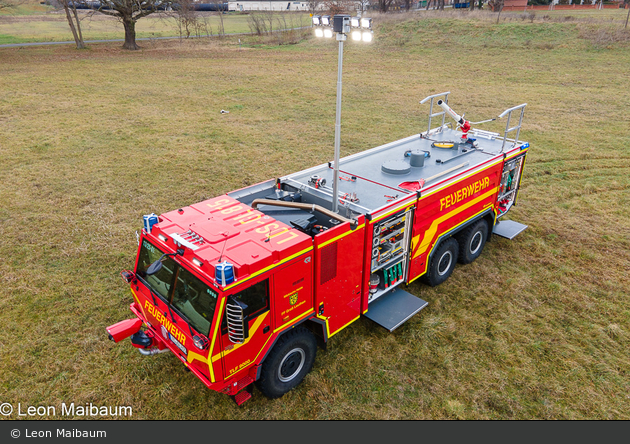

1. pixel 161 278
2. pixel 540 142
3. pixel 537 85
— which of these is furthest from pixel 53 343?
pixel 537 85

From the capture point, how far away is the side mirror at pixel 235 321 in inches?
192

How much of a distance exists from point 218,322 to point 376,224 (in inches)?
118

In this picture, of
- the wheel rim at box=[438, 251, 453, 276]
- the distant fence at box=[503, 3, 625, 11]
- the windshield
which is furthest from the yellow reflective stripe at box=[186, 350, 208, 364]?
the distant fence at box=[503, 3, 625, 11]

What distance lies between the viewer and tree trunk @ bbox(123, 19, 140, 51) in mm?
40844

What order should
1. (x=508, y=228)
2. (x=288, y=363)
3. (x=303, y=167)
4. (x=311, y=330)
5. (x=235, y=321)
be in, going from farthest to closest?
(x=303, y=167), (x=508, y=228), (x=311, y=330), (x=288, y=363), (x=235, y=321)

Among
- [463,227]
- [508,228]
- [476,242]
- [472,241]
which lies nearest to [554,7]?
[508,228]

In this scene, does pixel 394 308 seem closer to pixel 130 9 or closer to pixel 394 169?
pixel 394 169

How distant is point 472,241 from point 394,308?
9.99ft

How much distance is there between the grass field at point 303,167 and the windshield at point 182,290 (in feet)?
5.71

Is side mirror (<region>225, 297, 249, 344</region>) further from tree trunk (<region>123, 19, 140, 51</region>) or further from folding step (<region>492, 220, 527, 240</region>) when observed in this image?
tree trunk (<region>123, 19, 140, 51</region>)

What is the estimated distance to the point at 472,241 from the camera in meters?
9.50

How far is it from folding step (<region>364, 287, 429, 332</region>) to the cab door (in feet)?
8.24

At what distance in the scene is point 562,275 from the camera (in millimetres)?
9227

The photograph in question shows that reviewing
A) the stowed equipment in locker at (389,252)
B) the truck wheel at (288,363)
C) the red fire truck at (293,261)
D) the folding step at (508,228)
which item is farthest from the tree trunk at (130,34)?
the truck wheel at (288,363)
